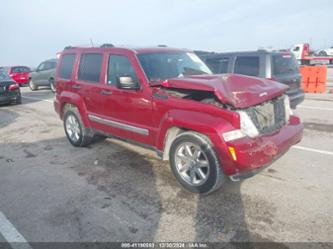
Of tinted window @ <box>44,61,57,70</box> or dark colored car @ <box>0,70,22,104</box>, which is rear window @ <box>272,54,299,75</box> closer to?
dark colored car @ <box>0,70,22,104</box>

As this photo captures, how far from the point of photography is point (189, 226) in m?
2.85

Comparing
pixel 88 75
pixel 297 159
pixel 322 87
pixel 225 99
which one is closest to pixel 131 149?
pixel 88 75

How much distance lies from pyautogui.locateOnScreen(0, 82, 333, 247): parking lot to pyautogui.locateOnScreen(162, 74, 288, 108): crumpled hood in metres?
1.20

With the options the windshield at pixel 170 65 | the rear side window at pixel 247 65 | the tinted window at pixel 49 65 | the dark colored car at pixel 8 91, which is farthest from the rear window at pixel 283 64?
the tinted window at pixel 49 65

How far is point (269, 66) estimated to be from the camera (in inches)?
261

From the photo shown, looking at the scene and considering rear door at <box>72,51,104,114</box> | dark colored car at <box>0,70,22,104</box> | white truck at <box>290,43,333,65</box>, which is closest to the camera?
rear door at <box>72,51,104,114</box>

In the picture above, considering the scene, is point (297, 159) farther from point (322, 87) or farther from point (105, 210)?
point (322, 87)

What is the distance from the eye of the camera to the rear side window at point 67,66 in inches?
214

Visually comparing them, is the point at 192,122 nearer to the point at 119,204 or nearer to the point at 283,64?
the point at 119,204

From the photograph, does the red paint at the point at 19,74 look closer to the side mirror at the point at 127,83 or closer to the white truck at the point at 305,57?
the side mirror at the point at 127,83

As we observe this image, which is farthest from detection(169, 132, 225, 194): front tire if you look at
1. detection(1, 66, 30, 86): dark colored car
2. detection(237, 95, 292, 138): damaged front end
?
detection(1, 66, 30, 86): dark colored car

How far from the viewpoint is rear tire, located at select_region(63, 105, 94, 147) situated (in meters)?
5.37

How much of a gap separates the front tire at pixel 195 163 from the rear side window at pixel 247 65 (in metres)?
4.17

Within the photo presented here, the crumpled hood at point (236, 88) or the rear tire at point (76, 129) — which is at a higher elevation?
the crumpled hood at point (236, 88)
